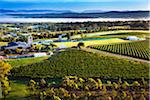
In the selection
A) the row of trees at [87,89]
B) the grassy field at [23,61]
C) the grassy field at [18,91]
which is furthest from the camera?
the grassy field at [23,61]

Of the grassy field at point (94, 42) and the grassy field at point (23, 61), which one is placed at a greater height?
the grassy field at point (94, 42)

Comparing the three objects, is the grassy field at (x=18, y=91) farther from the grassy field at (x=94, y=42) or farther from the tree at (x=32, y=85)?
the grassy field at (x=94, y=42)

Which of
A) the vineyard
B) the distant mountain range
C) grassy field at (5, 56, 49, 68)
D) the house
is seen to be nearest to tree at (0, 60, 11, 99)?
grassy field at (5, 56, 49, 68)

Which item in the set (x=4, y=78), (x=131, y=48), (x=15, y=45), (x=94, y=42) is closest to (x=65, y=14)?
(x=94, y=42)

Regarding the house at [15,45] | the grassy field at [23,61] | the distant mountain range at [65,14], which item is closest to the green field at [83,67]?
the grassy field at [23,61]

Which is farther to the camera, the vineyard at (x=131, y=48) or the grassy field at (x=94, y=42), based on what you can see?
the grassy field at (x=94, y=42)

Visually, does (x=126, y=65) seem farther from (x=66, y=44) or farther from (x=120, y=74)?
(x=66, y=44)

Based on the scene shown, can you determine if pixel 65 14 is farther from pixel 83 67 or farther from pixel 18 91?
pixel 18 91

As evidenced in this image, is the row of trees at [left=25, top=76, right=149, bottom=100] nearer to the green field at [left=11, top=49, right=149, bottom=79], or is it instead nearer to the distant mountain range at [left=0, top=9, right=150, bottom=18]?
the green field at [left=11, top=49, right=149, bottom=79]
